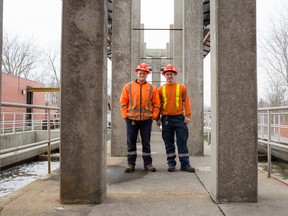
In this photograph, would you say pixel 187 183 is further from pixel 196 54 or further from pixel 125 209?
pixel 196 54

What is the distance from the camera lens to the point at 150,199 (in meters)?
3.57

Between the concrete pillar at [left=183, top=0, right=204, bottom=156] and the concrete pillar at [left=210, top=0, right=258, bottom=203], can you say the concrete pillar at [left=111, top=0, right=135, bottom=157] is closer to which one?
the concrete pillar at [left=183, top=0, right=204, bottom=156]

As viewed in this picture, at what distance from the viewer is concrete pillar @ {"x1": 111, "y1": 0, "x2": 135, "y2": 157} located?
7508 millimetres

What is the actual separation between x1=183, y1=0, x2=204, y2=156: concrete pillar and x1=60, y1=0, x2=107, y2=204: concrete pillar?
4.48m

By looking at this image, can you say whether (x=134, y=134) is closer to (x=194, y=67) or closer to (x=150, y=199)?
(x=150, y=199)

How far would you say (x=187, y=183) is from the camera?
14.4 feet

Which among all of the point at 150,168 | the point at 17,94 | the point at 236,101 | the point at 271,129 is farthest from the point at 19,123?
the point at 236,101

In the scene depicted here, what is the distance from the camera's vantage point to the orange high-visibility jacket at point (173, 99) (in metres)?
5.33

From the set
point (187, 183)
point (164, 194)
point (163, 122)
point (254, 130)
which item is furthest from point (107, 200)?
point (163, 122)

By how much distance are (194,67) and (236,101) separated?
4.34m

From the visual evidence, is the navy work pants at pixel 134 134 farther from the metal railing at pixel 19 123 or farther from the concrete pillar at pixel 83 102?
the metal railing at pixel 19 123

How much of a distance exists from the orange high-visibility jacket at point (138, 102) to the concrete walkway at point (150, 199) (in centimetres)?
109

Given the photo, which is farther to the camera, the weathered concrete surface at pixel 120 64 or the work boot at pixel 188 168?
the weathered concrete surface at pixel 120 64

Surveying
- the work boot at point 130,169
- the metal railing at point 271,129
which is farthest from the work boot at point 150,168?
the metal railing at point 271,129
